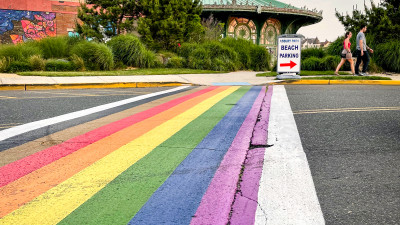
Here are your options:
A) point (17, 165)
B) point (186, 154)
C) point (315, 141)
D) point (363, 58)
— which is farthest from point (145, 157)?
point (363, 58)

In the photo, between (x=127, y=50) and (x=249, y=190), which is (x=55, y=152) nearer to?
(x=249, y=190)

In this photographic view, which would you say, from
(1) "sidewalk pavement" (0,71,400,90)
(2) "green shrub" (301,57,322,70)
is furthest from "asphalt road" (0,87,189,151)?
(2) "green shrub" (301,57,322,70)

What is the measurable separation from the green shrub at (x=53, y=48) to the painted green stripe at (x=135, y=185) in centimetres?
1398

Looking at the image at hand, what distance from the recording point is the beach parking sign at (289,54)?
13.9m

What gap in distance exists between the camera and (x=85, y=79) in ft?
41.8

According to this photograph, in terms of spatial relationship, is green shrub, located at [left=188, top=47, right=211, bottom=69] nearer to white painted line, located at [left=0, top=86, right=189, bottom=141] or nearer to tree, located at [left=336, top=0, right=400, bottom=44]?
tree, located at [left=336, top=0, right=400, bottom=44]

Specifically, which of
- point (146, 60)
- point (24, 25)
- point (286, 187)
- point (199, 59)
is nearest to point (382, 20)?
point (199, 59)

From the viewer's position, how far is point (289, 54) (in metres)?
14.1

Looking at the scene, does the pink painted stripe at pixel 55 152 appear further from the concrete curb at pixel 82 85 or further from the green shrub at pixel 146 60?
the green shrub at pixel 146 60

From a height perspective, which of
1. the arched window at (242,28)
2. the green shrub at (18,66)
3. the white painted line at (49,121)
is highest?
the arched window at (242,28)

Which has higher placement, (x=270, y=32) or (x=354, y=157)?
(x=270, y=32)

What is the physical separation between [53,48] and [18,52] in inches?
66.0

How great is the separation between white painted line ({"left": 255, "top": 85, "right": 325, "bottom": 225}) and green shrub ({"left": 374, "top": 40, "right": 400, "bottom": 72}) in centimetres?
1444

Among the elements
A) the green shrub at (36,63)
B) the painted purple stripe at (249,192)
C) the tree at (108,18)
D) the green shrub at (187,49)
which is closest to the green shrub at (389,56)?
the green shrub at (187,49)
